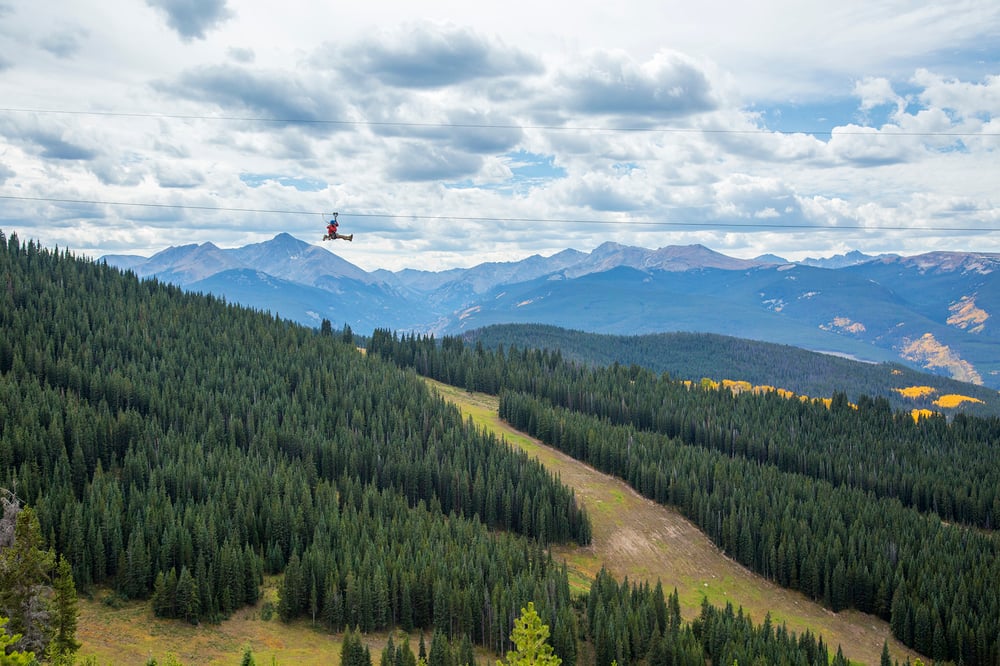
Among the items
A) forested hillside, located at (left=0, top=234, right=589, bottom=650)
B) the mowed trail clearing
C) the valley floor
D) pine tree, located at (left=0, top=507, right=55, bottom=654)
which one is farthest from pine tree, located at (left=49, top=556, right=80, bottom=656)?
the mowed trail clearing

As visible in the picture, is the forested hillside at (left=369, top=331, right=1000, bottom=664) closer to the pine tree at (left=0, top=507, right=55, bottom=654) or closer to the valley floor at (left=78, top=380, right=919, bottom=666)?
the valley floor at (left=78, top=380, right=919, bottom=666)

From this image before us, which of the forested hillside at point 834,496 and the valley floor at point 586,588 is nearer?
the valley floor at point 586,588

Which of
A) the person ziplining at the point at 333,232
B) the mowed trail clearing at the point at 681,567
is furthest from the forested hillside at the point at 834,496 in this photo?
the person ziplining at the point at 333,232

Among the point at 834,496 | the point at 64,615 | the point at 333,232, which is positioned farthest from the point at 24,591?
the point at 834,496

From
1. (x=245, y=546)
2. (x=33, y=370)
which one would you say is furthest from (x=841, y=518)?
(x=33, y=370)

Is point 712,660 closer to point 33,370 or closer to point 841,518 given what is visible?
point 841,518

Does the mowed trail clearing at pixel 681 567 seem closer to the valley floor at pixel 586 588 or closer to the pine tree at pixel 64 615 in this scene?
the valley floor at pixel 586 588

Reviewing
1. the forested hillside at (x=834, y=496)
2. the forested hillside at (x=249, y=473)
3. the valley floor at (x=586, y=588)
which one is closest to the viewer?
the valley floor at (x=586, y=588)

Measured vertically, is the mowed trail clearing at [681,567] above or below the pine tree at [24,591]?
below

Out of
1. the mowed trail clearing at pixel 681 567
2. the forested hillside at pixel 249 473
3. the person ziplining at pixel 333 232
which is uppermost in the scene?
the person ziplining at pixel 333 232
